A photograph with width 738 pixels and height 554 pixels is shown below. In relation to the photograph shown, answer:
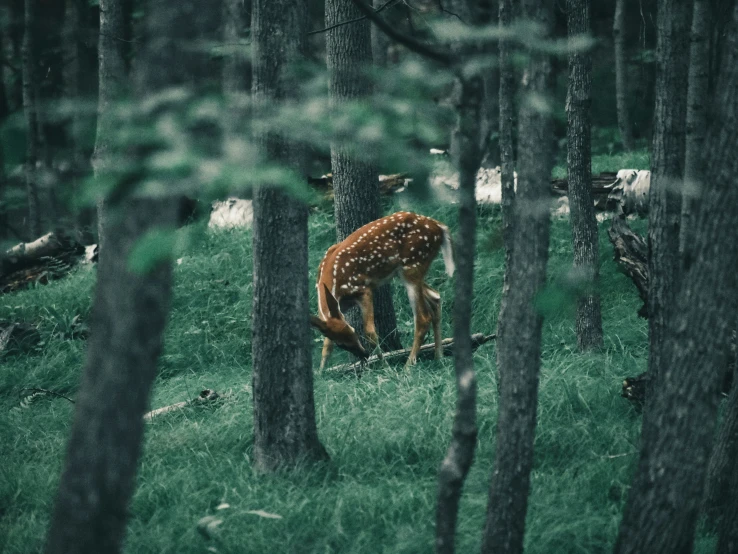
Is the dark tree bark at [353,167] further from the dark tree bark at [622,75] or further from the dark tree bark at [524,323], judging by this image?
the dark tree bark at [622,75]

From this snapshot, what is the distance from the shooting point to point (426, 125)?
300 cm

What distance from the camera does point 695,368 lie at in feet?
13.3

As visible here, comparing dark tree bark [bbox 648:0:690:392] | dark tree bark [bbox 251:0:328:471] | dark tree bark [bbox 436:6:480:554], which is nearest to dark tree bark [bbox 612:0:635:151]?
dark tree bark [bbox 648:0:690:392]

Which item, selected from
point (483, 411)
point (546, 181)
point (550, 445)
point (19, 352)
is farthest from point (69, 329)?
point (546, 181)

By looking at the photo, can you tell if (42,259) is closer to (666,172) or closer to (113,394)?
(666,172)

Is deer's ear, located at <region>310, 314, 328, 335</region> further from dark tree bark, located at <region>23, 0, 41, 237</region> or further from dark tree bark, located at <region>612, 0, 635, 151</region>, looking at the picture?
dark tree bark, located at <region>612, 0, 635, 151</region>

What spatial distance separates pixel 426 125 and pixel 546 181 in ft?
3.94

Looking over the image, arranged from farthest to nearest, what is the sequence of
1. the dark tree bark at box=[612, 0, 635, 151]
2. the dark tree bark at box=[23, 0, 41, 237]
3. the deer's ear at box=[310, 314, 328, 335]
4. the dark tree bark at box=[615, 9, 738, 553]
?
the dark tree bark at box=[612, 0, 635, 151]
the dark tree bark at box=[23, 0, 41, 237]
the deer's ear at box=[310, 314, 328, 335]
the dark tree bark at box=[615, 9, 738, 553]

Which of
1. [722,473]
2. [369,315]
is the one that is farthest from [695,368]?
[369,315]

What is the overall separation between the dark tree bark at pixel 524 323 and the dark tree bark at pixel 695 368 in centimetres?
56

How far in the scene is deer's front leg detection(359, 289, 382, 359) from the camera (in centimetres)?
821

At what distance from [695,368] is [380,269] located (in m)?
4.59

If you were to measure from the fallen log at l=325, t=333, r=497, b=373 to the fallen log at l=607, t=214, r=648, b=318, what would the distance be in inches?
54.0

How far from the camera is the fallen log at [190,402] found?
7105mm
